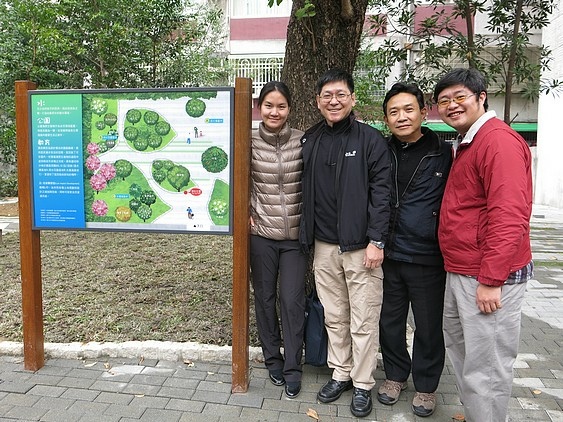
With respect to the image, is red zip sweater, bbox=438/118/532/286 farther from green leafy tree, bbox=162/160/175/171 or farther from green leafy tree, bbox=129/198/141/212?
green leafy tree, bbox=129/198/141/212

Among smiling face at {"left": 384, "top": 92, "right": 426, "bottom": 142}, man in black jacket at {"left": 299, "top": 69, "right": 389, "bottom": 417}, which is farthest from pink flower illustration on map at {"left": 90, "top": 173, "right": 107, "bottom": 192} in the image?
smiling face at {"left": 384, "top": 92, "right": 426, "bottom": 142}

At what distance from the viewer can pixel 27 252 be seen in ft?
11.6

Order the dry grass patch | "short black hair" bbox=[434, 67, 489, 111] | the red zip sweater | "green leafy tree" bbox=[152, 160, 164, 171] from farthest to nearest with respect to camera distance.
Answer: the dry grass patch < "green leafy tree" bbox=[152, 160, 164, 171] < "short black hair" bbox=[434, 67, 489, 111] < the red zip sweater

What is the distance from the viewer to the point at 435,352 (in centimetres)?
306

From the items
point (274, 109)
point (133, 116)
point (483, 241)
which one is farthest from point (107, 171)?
point (483, 241)

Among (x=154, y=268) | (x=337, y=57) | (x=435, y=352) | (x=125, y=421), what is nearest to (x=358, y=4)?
(x=337, y=57)

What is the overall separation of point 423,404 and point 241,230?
1615 millimetres

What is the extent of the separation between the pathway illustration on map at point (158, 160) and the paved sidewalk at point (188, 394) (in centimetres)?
109

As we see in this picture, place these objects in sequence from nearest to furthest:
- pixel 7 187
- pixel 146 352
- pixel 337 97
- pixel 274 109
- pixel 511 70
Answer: pixel 337 97, pixel 274 109, pixel 146 352, pixel 511 70, pixel 7 187

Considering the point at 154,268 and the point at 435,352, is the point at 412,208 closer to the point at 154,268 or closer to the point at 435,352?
the point at 435,352

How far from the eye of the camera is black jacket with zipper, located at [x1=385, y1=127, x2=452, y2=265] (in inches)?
113

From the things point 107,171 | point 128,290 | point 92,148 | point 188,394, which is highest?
point 92,148

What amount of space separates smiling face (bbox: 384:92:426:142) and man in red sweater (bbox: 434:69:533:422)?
0.58 ft

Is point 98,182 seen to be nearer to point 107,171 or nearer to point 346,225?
point 107,171
